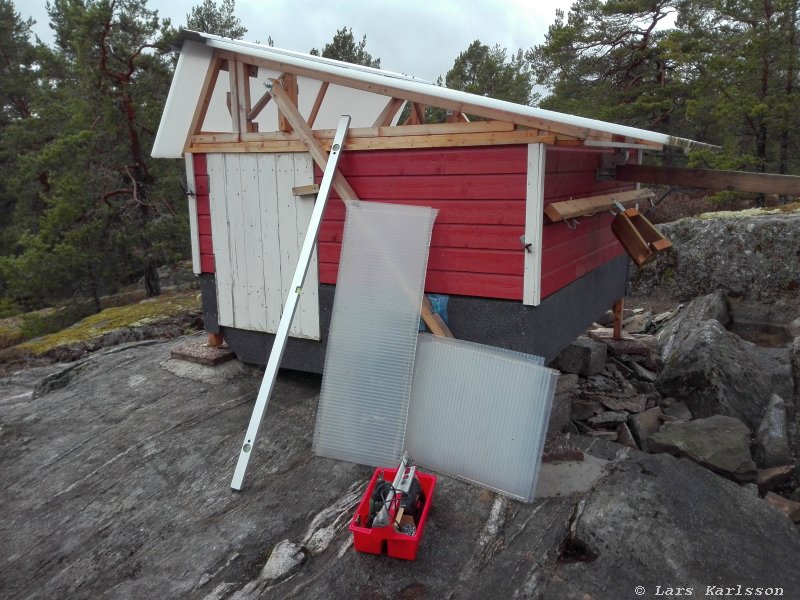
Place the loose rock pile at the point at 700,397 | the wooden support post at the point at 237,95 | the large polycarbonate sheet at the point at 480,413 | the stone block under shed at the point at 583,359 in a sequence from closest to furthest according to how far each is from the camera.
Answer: the large polycarbonate sheet at the point at 480,413
the loose rock pile at the point at 700,397
the wooden support post at the point at 237,95
the stone block under shed at the point at 583,359

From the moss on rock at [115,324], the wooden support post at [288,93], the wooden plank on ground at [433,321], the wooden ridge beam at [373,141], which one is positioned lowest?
the moss on rock at [115,324]

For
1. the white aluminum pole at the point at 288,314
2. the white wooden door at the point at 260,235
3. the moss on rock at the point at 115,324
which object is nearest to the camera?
the white aluminum pole at the point at 288,314

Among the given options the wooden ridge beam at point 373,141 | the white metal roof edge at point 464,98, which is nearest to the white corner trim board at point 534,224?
the wooden ridge beam at point 373,141

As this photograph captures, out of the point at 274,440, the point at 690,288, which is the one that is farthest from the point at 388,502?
the point at 690,288

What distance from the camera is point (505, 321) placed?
5.18 metres

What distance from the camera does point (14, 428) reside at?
6.15 m

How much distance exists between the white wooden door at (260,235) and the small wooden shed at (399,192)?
0.02 m

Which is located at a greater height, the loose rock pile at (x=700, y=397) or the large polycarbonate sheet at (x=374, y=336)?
the large polycarbonate sheet at (x=374, y=336)

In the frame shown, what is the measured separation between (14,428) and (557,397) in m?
5.77

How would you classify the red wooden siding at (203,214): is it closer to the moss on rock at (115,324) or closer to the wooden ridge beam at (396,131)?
the wooden ridge beam at (396,131)

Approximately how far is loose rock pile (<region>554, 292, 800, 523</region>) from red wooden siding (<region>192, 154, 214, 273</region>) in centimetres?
435

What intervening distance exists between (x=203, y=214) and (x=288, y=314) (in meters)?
2.48

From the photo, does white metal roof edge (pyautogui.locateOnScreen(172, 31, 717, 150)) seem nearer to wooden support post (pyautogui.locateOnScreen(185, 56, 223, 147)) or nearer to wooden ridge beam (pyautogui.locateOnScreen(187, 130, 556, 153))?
wooden ridge beam (pyautogui.locateOnScreen(187, 130, 556, 153))

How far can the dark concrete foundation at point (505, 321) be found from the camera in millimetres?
5172
